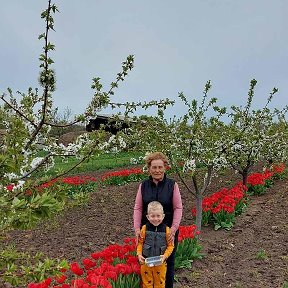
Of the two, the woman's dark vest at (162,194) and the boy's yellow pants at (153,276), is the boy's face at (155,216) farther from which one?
the boy's yellow pants at (153,276)

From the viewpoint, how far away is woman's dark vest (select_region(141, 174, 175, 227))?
15.3ft

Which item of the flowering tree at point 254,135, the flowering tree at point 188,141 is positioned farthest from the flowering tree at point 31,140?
the flowering tree at point 254,135

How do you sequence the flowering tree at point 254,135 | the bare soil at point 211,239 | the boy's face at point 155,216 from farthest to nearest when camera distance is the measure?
the flowering tree at point 254,135
the bare soil at point 211,239
the boy's face at point 155,216

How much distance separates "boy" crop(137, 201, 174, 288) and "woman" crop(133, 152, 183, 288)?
0.18m

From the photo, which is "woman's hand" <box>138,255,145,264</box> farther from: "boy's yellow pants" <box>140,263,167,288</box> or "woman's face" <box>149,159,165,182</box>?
"woman's face" <box>149,159,165,182</box>

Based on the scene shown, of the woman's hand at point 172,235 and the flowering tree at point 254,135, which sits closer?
the woman's hand at point 172,235

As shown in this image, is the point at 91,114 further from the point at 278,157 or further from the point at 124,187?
the point at 278,157

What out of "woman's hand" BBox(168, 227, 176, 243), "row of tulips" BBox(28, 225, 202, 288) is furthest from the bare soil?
"woman's hand" BBox(168, 227, 176, 243)

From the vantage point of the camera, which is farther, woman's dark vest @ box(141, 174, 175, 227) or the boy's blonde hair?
woman's dark vest @ box(141, 174, 175, 227)

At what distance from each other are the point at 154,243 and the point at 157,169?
83cm

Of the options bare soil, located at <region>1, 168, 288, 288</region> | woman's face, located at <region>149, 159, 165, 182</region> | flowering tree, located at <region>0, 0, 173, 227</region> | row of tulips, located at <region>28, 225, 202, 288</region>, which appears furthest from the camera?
bare soil, located at <region>1, 168, 288, 288</region>

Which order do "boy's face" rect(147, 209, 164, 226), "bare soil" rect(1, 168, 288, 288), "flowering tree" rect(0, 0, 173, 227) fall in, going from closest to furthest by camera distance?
1. "flowering tree" rect(0, 0, 173, 227)
2. "boy's face" rect(147, 209, 164, 226)
3. "bare soil" rect(1, 168, 288, 288)

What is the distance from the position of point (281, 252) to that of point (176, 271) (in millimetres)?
2181

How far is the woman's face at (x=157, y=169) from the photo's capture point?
4.63 meters
